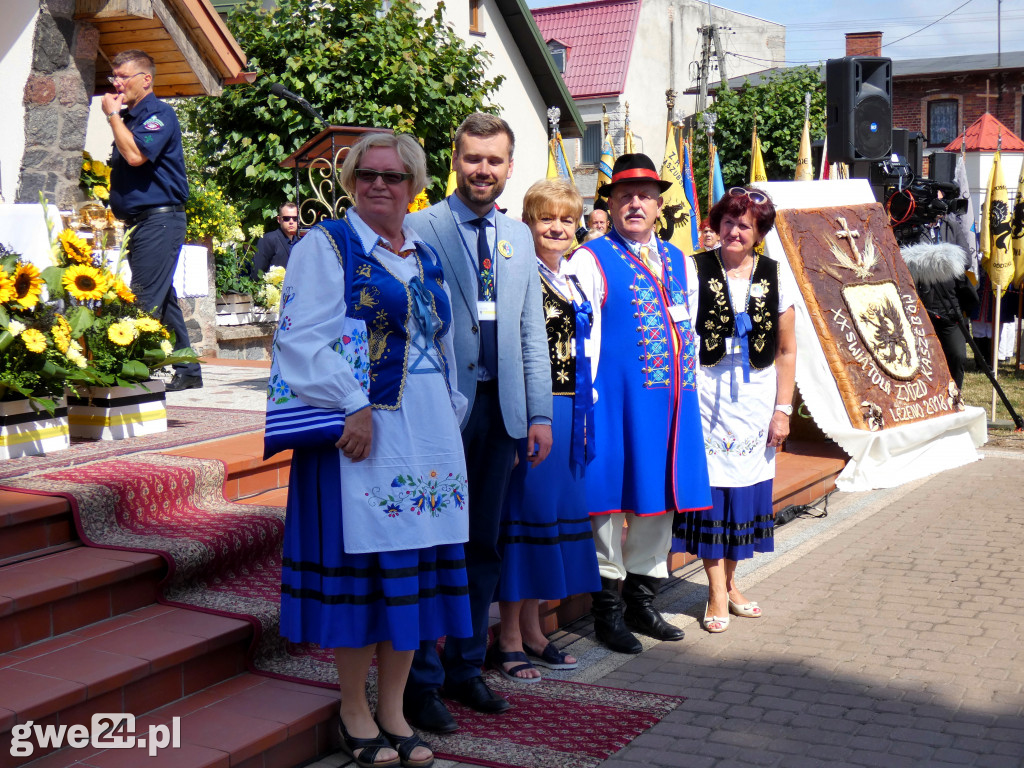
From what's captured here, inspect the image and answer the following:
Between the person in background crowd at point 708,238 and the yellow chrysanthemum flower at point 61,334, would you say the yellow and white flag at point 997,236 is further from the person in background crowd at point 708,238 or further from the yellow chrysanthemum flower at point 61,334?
the yellow chrysanthemum flower at point 61,334

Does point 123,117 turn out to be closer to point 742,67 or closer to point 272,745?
point 272,745

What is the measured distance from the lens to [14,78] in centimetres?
765

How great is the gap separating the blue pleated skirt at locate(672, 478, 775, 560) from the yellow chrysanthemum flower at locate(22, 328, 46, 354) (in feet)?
9.86

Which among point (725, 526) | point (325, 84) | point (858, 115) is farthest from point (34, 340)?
point (325, 84)

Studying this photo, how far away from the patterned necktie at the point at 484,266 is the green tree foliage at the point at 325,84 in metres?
9.08

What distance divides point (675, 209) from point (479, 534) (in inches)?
256

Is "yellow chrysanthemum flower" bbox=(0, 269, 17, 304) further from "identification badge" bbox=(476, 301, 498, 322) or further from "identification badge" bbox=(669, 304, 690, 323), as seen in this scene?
"identification badge" bbox=(669, 304, 690, 323)

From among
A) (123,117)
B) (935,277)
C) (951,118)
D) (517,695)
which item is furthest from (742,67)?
(517,695)

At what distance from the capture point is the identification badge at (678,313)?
15.8ft

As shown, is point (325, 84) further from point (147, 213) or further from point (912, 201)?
point (912, 201)

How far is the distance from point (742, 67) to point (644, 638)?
41.4 metres

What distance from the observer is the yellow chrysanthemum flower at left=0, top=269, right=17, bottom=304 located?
15.9ft

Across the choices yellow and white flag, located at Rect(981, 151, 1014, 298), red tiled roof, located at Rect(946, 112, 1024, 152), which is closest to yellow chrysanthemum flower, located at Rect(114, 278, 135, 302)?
yellow and white flag, located at Rect(981, 151, 1014, 298)

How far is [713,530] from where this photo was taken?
509cm
